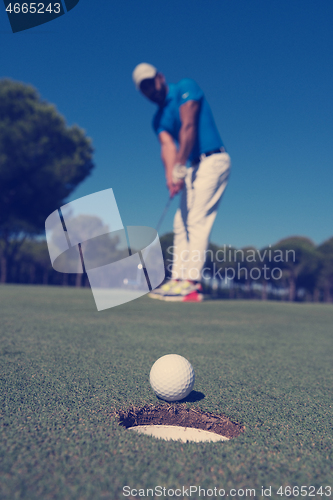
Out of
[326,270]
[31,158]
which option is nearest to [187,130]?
[31,158]

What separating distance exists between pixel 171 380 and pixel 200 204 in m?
4.29

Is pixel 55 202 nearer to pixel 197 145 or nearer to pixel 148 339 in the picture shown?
pixel 197 145

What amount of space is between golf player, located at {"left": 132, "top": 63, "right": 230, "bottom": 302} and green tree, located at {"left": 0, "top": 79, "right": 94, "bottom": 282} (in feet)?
48.9

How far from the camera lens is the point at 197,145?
19.5 feet

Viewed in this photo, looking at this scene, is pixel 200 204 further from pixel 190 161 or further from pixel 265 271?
pixel 265 271

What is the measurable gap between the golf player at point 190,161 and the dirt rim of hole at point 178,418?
14.0 ft

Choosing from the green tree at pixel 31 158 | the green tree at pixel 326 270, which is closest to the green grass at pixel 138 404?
the green tree at pixel 31 158

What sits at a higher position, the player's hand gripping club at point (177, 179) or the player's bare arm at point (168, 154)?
the player's bare arm at point (168, 154)

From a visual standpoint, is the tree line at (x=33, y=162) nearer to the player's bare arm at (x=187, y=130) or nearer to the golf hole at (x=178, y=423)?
the player's bare arm at (x=187, y=130)

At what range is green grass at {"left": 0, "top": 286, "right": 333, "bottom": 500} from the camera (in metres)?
1.06

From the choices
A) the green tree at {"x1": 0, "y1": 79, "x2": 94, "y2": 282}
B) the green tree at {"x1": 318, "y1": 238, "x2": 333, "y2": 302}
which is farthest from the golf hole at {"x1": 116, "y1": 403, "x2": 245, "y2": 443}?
the green tree at {"x1": 318, "y1": 238, "x2": 333, "y2": 302}

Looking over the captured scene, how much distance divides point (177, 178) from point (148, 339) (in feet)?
10.3

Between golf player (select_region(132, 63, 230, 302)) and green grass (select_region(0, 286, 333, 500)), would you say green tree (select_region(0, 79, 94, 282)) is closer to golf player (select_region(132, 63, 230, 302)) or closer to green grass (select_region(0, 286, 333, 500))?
golf player (select_region(132, 63, 230, 302))

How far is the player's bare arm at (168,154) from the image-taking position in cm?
605
